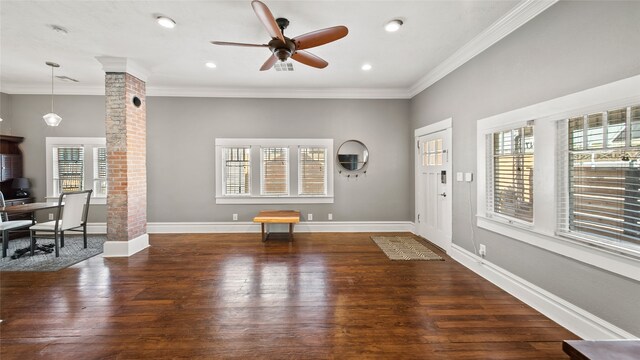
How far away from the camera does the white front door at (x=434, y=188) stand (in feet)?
13.4

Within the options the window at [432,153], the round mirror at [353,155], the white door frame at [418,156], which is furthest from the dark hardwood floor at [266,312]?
the round mirror at [353,155]

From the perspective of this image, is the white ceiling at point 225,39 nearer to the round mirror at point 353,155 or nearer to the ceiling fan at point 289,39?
the ceiling fan at point 289,39

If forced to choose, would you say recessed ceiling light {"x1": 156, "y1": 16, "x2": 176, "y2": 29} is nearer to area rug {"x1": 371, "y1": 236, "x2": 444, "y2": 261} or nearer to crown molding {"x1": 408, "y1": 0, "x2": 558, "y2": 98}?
crown molding {"x1": 408, "y1": 0, "x2": 558, "y2": 98}

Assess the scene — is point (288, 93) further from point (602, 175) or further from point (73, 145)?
point (602, 175)

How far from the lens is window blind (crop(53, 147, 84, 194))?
209 inches

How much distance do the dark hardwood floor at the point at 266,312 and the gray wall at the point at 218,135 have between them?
5.68 ft

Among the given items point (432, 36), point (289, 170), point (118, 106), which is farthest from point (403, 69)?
point (118, 106)

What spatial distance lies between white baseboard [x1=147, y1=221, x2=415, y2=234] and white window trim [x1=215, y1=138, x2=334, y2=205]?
18.7 inches

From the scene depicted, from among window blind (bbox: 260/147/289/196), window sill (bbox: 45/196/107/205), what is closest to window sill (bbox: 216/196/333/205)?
window blind (bbox: 260/147/289/196)

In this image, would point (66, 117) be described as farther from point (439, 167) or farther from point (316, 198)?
point (439, 167)

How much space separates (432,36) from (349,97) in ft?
7.68

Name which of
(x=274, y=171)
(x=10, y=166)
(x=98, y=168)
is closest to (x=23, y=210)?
(x=98, y=168)

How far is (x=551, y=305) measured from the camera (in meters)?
2.35

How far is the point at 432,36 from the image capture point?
127 inches
